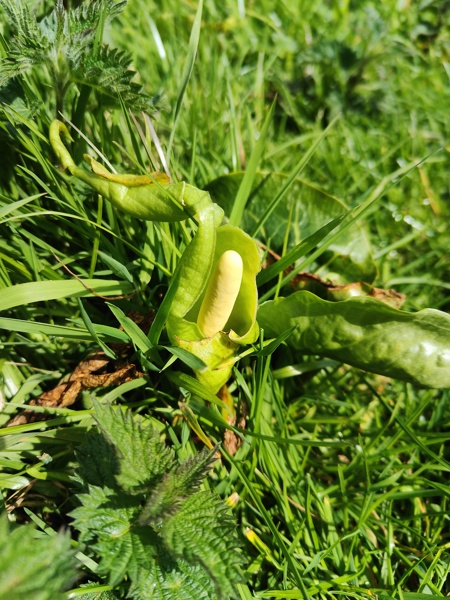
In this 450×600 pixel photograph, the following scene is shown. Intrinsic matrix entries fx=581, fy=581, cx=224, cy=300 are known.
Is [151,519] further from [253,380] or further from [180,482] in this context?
[253,380]

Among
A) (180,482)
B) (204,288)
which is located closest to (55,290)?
(204,288)

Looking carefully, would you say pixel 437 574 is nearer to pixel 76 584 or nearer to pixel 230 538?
pixel 230 538

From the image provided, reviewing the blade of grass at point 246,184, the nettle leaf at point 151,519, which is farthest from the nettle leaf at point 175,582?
the blade of grass at point 246,184

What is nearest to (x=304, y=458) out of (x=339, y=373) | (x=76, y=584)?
(x=339, y=373)

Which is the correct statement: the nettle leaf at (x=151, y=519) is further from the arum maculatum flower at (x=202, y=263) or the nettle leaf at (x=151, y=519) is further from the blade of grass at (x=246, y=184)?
the blade of grass at (x=246, y=184)

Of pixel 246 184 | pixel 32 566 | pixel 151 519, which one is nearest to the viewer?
pixel 32 566

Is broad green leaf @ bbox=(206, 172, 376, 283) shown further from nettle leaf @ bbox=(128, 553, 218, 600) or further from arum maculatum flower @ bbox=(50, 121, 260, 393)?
nettle leaf @ bbox=(128, 553, 218, 600)
